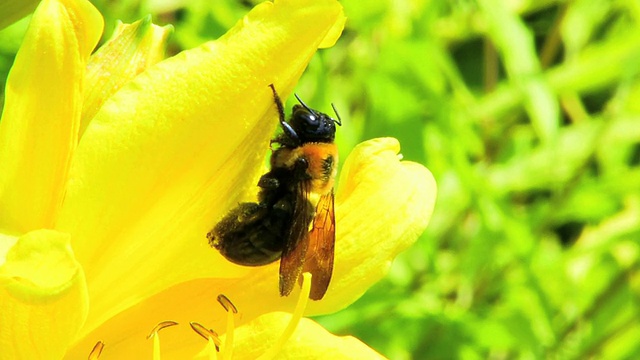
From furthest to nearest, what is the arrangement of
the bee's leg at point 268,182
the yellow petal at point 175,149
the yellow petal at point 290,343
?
the bee's leg at point 268,182
the yellow petal at point 290,343
the yellow petal at point 175,149

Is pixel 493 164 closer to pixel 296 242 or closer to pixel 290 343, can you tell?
pixel 296 242

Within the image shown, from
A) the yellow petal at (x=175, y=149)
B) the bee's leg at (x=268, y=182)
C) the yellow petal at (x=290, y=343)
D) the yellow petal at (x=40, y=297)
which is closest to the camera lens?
the yellow petal at (x=40, y=297)

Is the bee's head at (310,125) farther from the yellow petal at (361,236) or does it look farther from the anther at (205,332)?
the anther at (205,332)

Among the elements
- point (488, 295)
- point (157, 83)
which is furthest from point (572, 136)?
point (157, 83)

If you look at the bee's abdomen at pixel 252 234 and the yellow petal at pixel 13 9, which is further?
the bee's abdomen at pixel 252 234

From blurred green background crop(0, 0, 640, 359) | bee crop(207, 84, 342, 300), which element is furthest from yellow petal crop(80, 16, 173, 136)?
blurred green background crop(0, 0, 640, 359)

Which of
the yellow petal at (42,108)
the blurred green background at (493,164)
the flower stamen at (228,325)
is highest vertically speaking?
the yellow petal at (42,108)

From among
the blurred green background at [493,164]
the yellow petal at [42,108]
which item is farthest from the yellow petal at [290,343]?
the blurred green background at [493,164]
